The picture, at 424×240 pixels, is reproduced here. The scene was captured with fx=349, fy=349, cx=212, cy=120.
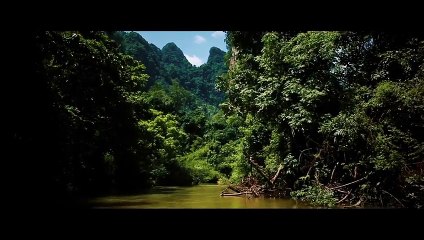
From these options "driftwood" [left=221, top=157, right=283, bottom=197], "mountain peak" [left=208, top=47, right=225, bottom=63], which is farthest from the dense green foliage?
"mountain peak" [left=208, top=47, right=225, bottom=63]

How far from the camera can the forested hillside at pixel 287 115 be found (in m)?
8.63

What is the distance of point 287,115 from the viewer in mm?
12461

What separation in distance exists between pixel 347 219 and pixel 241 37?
14.9 meters

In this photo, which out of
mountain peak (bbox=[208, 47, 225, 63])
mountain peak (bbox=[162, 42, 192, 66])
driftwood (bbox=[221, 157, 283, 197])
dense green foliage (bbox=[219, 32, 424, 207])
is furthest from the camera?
mountain peak (bbox=[208, 47, 225, 63])

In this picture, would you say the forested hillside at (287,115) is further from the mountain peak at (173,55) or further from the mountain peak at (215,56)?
the mountain peak at (215,56)

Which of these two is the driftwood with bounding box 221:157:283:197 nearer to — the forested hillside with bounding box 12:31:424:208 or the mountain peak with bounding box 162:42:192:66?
the forested hillside with bounding box 12:31:424:208

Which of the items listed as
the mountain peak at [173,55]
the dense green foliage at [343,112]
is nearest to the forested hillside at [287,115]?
the dense green foliage at [343,112]

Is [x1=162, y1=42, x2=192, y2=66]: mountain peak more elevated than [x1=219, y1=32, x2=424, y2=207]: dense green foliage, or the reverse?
[x1=162, y1=42, x2=192, y2=66]: mountain peak

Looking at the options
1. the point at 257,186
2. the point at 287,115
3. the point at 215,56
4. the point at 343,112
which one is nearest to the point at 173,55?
the point at 215,56

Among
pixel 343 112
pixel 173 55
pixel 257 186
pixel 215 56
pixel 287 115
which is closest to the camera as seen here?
pixel 343 112

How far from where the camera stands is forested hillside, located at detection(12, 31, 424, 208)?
863 cm

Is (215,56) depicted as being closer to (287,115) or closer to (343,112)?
(287,115)

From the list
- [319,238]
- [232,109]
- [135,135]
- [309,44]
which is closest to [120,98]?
[135,135]

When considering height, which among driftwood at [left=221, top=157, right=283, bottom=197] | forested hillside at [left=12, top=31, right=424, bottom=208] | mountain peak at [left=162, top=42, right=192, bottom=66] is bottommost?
driftwood at [left=221, top=157, right=283, bottom=197]
